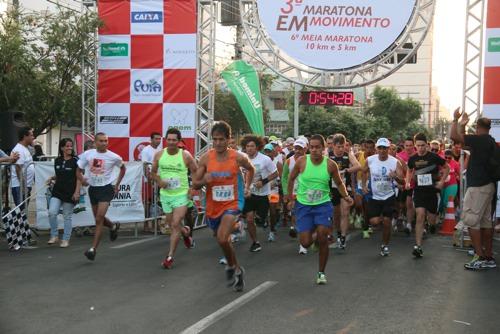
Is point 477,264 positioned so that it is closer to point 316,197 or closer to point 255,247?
point 316,197

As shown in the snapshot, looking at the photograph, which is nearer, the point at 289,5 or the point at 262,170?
the point at 262,170

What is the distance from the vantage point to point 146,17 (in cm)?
1497

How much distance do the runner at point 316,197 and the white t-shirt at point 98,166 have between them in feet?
10.6

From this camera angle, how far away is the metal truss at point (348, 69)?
54.3ft

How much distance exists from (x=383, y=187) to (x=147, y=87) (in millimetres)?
6965

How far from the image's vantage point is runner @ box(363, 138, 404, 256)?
9.84 m

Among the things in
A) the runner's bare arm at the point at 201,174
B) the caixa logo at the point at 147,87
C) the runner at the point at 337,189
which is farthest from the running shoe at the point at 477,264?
the caixa logo at the point at 147,87

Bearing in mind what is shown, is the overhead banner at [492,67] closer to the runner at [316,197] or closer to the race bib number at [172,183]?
the runner at [316,197]

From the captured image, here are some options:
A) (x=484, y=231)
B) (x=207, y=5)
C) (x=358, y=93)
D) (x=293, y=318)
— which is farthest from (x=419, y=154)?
(x=358, y=93)

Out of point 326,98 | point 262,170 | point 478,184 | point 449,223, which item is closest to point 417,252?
point 478,184

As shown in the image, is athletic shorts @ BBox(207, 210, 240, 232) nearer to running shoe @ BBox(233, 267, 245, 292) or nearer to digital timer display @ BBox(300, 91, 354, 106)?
running shoe @ BBox(233, 267, 245, 292)

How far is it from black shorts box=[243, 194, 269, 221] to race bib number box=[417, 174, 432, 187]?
250 centimetres

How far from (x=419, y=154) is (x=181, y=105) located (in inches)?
241

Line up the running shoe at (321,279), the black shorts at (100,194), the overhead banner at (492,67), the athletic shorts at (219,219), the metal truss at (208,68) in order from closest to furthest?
the athletic shorts at (219,219)
the running shoe at (321,279)
the black shorts at (100,194)
the overhead banner at (492,67)
the metal truss at (208,68)
